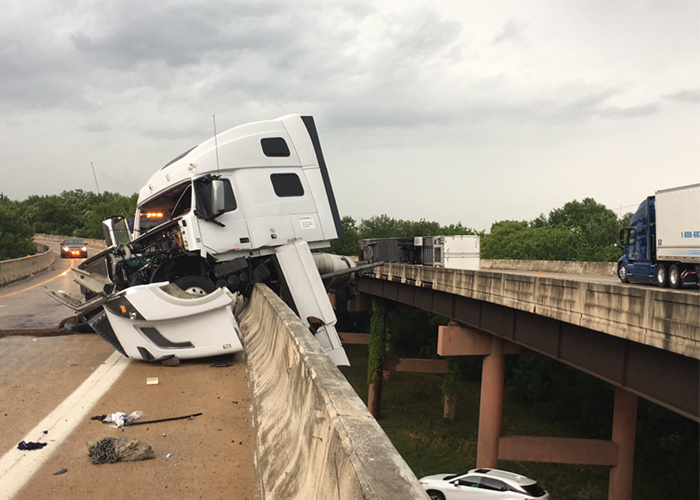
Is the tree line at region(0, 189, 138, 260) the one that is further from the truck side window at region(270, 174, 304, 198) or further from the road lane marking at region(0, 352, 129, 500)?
the road lane marking at region(0, 352, 129, 500)

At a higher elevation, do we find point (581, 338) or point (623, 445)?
point (581, 338)

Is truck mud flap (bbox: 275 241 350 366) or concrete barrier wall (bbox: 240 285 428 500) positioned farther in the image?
truck mud flap (bbox: 275 241 350 366)

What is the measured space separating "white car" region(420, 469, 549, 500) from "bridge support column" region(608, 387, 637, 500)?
6.18 ft

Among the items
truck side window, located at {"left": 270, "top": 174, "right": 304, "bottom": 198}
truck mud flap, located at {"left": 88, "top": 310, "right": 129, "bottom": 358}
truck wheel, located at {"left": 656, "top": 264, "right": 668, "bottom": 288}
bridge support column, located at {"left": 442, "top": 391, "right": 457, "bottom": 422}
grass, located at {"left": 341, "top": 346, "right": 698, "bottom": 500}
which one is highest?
truck side window, located at {"left": 270, "top": 174, "right": 304, "bottom": 198}

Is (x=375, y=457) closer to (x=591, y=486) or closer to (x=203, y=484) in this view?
(x=203, y=484)

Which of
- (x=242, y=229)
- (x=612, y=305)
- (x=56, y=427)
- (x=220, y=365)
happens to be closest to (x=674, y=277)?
(x=612, y=305)

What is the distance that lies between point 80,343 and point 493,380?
39.6ft

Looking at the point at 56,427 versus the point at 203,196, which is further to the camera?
the point at 203,196

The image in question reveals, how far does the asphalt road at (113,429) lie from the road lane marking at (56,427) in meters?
0.01

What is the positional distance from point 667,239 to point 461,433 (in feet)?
57.6

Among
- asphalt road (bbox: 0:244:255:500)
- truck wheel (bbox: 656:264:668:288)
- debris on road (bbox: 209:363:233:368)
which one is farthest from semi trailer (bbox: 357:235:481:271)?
asphalt road (bbox: 0:244:255:500)

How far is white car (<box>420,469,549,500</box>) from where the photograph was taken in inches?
625

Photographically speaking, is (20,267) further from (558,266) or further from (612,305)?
(612,305)

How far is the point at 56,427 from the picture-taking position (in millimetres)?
6871
